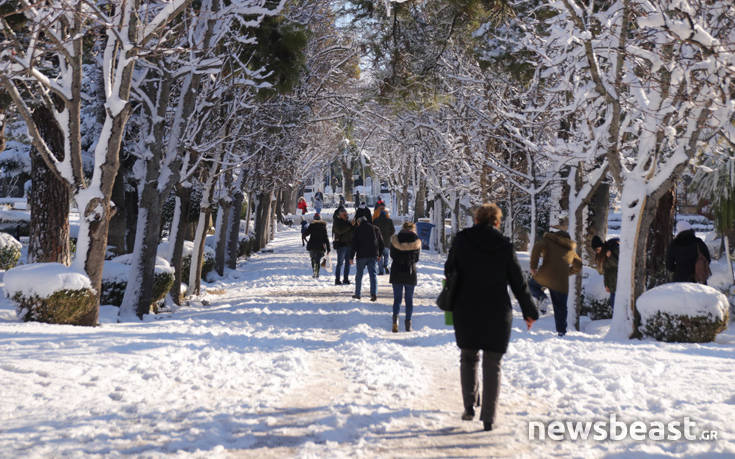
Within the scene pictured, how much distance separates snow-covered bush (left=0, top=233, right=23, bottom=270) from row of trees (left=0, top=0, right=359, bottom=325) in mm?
2903

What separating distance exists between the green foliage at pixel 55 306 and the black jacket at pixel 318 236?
9.16m

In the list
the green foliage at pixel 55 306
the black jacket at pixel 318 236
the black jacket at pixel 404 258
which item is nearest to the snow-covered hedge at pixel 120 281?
the green foliage at pixel 55 306

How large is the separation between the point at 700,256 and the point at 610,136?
3.49 m

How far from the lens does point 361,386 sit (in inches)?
240

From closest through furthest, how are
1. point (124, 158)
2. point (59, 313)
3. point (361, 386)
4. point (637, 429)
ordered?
point (637, 429) < point (361, 386) < point (59, 313) < point (124, 158)

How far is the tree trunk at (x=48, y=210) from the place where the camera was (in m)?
10.9

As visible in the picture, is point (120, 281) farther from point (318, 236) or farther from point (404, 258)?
point (318, 236)

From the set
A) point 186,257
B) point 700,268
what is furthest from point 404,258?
point 186,257

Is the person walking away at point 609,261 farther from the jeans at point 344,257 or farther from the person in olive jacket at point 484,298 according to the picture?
the person in olive jacket at point 484,298

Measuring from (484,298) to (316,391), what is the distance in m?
2.06

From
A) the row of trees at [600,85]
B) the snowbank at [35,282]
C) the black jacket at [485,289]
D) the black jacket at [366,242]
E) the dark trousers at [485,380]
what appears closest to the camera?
the dark trousers at [485,380]

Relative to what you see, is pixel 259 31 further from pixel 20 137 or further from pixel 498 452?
pixel 20 137

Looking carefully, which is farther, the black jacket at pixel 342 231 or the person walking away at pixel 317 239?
the person walking away at pixel 317 239

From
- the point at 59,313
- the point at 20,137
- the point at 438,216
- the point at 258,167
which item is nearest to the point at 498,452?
the point at 59,313
